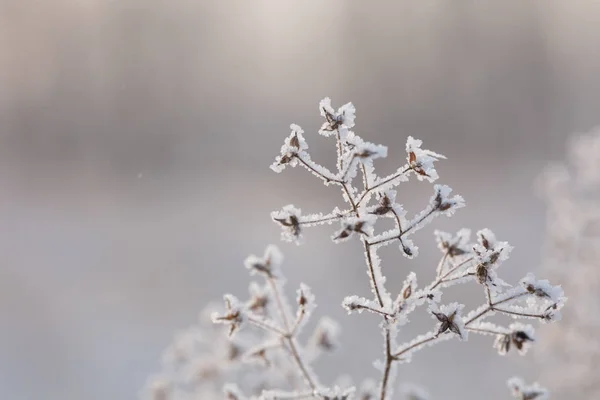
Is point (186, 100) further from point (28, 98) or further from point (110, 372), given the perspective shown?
point (110, 372)

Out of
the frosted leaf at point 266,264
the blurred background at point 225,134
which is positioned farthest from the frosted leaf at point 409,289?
the blurred background at point 225,134

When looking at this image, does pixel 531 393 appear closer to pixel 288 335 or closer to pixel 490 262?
pixel 490 262

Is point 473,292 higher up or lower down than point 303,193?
lower down

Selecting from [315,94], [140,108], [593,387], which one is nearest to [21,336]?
[140,108]

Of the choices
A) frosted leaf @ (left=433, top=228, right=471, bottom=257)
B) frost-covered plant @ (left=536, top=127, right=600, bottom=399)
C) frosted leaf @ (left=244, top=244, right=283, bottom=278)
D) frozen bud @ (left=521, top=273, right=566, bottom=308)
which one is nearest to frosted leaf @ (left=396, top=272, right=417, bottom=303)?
frosted leaf @ (left=433, top=228, right=471, bottom=257)

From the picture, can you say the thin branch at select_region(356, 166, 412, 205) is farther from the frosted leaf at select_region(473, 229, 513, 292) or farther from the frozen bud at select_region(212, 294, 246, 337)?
the frozen bud at select_region(212, 294, 246, 337)

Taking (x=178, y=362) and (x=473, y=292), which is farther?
(x=473, y=292)
